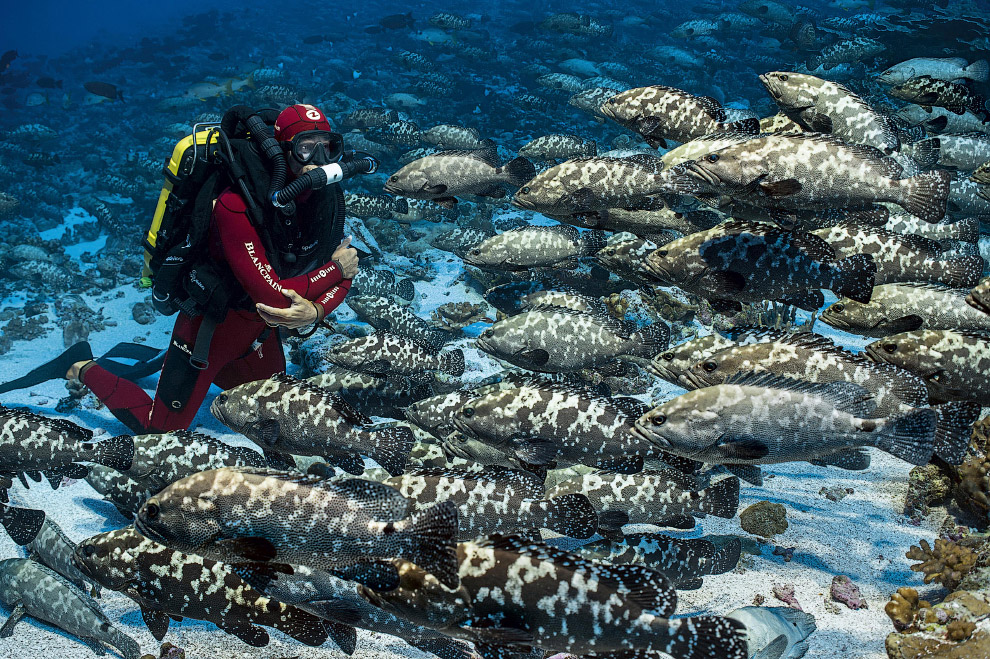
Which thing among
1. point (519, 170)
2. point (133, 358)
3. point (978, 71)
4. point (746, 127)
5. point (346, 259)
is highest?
point (746, 127)

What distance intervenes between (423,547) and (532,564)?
1.69ft

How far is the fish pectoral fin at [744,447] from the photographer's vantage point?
114 inches

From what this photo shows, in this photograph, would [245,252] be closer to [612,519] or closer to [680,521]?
[612,519]

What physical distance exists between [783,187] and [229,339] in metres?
4.73

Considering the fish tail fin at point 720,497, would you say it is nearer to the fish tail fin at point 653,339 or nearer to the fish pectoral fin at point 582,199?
the fish tail fin at point 653,339

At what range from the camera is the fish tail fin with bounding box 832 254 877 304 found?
3506mm

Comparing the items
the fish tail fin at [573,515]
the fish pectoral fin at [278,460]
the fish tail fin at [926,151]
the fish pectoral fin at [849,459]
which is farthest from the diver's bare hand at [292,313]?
the fish tail fin at [926,151]

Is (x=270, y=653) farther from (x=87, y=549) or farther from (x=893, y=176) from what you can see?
(x=893, y=176)

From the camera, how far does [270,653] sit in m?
3.75

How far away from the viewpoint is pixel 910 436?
2803 mm

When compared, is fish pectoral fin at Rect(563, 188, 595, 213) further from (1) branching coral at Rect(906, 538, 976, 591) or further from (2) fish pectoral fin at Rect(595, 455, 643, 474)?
(1) branching coral at Rect(906, 538, 976, 591)

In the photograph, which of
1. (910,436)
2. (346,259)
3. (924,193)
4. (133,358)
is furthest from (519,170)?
(133,358)

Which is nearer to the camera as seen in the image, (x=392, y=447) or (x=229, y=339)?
(x=392, y=447)

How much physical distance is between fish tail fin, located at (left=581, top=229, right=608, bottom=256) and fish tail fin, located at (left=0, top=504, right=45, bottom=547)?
14.3 ft
